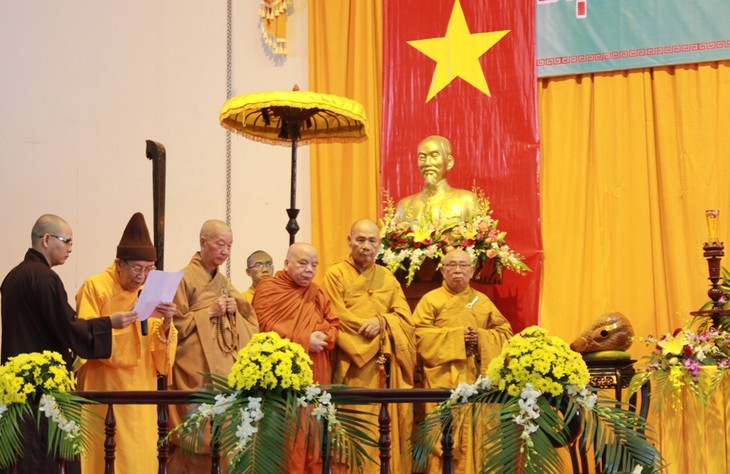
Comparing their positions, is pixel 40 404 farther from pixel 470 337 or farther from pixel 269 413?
pixel 470 337

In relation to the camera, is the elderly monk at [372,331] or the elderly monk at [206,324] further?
the elderly monk at [372,331]

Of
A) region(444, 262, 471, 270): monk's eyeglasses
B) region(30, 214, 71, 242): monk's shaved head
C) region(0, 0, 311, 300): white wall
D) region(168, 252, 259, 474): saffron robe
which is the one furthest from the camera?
region(0, 0, 311, 300): white wall

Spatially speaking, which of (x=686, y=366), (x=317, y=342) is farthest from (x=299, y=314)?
(x=686, y=366)

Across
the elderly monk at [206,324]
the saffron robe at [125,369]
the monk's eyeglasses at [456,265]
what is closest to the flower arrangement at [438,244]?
the monk's eyeglasses at [456,265]

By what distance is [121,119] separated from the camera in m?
7.85

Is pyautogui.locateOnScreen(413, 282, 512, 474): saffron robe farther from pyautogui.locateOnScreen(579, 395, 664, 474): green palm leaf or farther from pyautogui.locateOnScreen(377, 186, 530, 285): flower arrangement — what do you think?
pyautogui.locateOnScreen(579, 395, 664, 474): green palm leaf

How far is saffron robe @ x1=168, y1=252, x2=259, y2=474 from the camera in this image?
5523mm

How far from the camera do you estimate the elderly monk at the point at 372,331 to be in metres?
6.11

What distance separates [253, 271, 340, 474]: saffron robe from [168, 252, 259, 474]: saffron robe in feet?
0.56

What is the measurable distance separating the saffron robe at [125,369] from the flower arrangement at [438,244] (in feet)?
5.86

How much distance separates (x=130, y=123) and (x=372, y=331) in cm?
291

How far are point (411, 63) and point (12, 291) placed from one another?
156 inches

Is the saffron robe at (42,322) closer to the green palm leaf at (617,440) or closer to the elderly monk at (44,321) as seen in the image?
the elderly monk at (44,321)

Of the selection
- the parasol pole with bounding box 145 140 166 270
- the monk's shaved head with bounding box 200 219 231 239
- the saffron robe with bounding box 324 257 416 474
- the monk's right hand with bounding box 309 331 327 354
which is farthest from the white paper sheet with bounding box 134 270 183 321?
the saffron robe with bounding box 324 257 416 474
